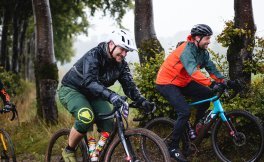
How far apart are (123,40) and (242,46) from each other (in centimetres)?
302

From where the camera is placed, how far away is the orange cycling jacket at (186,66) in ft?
18.1

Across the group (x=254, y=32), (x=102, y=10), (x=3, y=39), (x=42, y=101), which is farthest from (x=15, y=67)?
(x=254, y=32)

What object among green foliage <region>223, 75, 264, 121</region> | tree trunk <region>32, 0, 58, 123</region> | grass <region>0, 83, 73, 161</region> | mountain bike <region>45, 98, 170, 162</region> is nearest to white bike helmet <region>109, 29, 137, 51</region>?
mountain bike <region>45, 98, 170, 162</region>

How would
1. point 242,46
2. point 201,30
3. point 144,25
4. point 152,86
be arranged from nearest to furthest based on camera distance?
point 201,30 < point 242,46 < point 152,86 < point 144,25

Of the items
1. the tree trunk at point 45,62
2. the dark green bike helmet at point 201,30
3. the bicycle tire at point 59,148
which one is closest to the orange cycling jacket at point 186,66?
the dark green bike helmet at point 201,30

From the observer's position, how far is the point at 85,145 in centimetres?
538

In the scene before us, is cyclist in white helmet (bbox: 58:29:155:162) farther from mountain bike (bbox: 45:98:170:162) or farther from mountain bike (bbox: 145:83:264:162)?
mountain bike (bbox: 145:83:264:162)

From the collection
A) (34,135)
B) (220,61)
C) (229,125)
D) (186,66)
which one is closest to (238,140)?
(229,125)

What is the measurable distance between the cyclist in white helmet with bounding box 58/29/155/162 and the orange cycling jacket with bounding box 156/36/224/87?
34.2 inches

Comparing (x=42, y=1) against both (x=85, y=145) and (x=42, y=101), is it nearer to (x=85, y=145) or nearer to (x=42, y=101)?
(x=42, y=101)

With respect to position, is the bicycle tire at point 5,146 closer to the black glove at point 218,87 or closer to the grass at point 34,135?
the grass at point 34,135

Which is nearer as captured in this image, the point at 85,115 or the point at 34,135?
the point at 85,115

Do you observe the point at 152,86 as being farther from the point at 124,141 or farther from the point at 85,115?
the point at 124,141

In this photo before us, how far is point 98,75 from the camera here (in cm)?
501
